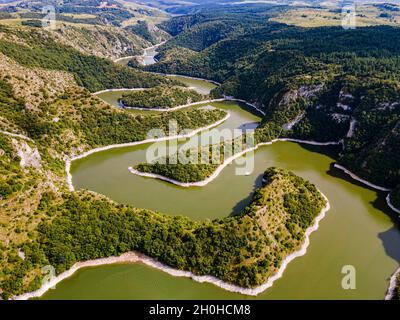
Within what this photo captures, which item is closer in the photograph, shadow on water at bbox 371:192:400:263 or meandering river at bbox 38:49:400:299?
meandering river at bbox 38:49:400:299

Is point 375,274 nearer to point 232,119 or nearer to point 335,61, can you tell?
point 232,119

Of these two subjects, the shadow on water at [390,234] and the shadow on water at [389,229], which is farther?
the shadow on water at [389,229]

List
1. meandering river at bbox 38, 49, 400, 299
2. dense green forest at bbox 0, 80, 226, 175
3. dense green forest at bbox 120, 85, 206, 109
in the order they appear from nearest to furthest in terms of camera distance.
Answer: meandering river at bbox 38, 49, 400, 299 < dense green forest at bbox 0, 80, 226, 175 < dense green forest at bbox 120, 85, 206, 109

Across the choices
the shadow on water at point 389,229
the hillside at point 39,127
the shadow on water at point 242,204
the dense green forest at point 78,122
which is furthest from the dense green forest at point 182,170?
the shadow on water at point 389,229

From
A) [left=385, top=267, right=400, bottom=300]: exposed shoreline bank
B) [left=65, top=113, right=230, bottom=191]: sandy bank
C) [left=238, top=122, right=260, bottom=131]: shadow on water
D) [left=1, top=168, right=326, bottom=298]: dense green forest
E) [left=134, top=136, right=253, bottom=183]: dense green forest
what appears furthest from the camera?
[left=238, top=122, right=260, bottom=131]: shadow on water

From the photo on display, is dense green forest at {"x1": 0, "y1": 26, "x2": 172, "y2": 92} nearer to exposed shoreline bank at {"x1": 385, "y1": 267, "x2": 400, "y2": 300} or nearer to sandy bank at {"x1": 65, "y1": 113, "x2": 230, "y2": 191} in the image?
sandy bank at {"x1": 65, "y1": 113, "x2": 230, "y2": 191}

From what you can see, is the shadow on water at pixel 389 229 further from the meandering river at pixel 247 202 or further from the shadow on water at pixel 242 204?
the shadow on water at pixel 242 204

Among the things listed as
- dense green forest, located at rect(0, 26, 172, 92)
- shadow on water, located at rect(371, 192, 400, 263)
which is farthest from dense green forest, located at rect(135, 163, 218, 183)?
dense green forest, located at rect(0, 26, 172, 92)
